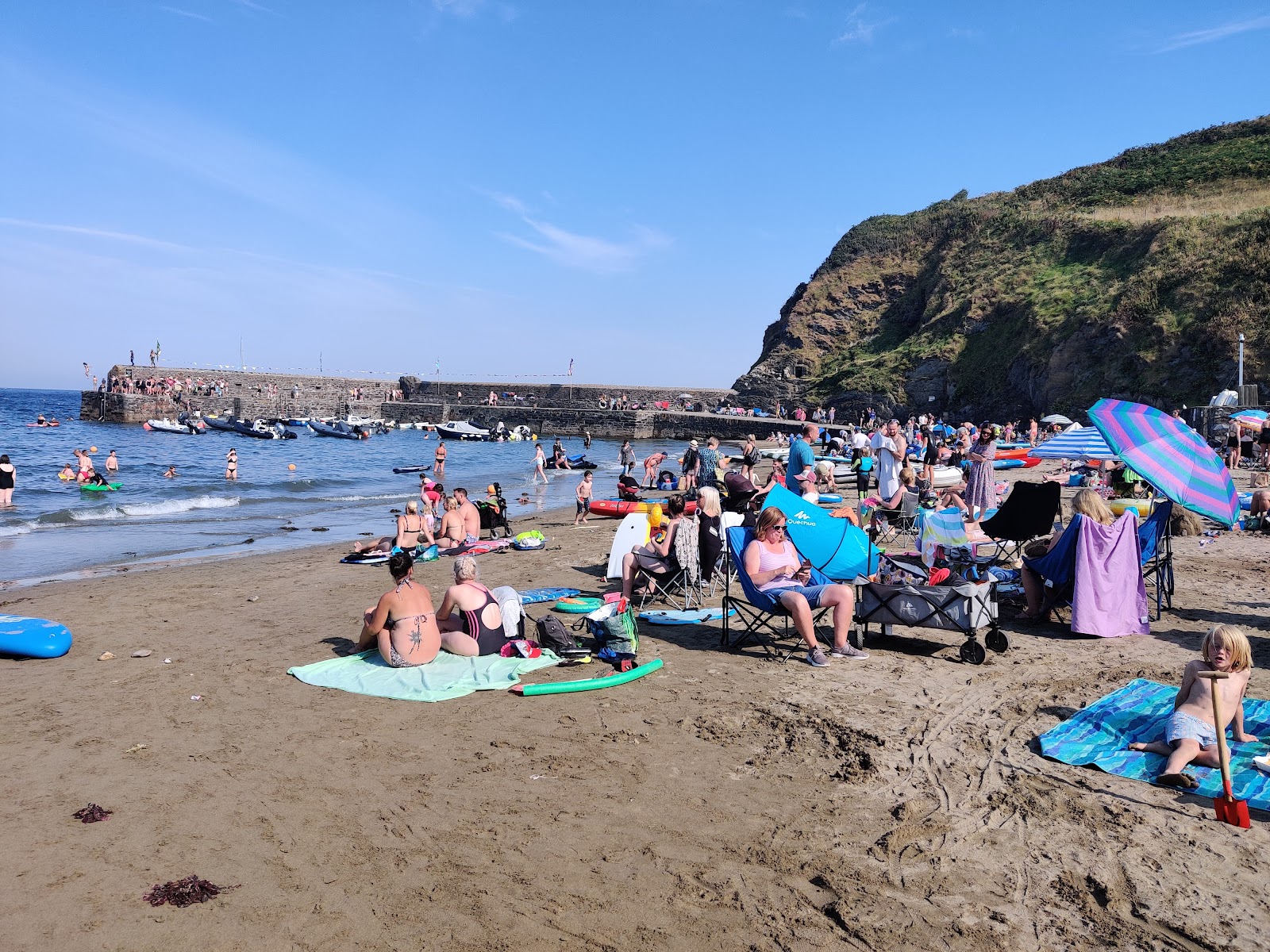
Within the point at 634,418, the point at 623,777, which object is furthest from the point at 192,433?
the point at 623,777

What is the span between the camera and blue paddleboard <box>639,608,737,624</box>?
788 cm

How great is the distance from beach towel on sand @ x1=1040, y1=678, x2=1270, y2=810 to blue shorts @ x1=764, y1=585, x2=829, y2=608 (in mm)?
1900

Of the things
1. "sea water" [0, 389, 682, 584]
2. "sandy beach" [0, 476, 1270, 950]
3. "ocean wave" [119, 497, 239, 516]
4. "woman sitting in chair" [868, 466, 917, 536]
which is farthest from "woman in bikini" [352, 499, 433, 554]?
"ocean wave" [119, 497, 239, 516]

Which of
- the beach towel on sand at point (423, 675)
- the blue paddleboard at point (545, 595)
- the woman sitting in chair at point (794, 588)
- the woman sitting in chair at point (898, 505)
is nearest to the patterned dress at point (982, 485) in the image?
the woman sitting in chair at point (898, 505)

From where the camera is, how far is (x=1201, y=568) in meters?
9.74

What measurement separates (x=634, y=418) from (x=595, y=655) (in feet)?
172

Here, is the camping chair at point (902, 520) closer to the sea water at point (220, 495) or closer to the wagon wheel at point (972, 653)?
the wagon wheel at point (972, 653)

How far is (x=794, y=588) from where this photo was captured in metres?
6.71

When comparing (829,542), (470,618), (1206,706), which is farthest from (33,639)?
(1206,706)

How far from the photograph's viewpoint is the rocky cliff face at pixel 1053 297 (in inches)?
1337

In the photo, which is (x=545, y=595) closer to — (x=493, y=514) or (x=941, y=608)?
(x=941, y=608)

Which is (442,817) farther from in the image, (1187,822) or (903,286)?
(903,286)

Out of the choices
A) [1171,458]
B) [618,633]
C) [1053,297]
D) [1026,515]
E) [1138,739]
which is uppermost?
[1053,297]

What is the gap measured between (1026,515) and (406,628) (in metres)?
6.20
